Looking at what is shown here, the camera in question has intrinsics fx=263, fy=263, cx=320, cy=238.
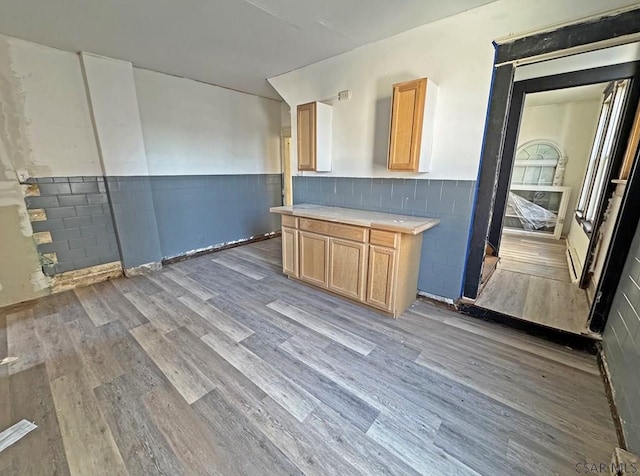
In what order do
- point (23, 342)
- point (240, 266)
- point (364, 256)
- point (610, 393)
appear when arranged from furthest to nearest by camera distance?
point (240, 266)
point (364, 256)
point (23, 342)
point (610, 393)

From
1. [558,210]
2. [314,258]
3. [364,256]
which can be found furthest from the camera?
[558,210]

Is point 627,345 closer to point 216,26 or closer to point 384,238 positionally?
point 384,238

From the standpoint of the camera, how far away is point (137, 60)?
312 centimetres

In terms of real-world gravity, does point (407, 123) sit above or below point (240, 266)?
above

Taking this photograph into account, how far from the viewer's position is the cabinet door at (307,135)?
10.3 feet

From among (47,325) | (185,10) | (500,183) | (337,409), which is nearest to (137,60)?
(185,10)

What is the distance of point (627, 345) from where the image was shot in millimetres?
1582

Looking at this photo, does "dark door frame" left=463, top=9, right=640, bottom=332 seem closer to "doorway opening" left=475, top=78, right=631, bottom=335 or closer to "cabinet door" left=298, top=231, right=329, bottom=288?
"doorway opening" left=475, top=78, right=631, bottom=335

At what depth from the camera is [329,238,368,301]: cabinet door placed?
260 cm

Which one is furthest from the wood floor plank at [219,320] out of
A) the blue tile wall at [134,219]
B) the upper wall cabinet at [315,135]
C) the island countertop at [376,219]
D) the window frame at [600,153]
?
the window frame at [600,153]

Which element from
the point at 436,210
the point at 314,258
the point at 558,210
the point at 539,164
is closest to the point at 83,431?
the point at 314,258

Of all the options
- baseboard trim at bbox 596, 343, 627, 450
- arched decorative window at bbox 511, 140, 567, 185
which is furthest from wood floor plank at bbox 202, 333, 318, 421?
arched decorative window at bbox 511, 140, 567, 185

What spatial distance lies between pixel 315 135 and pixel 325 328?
219 centimetres

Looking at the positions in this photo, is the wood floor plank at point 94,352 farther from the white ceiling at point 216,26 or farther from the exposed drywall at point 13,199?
the white ceiling at point 216,26
